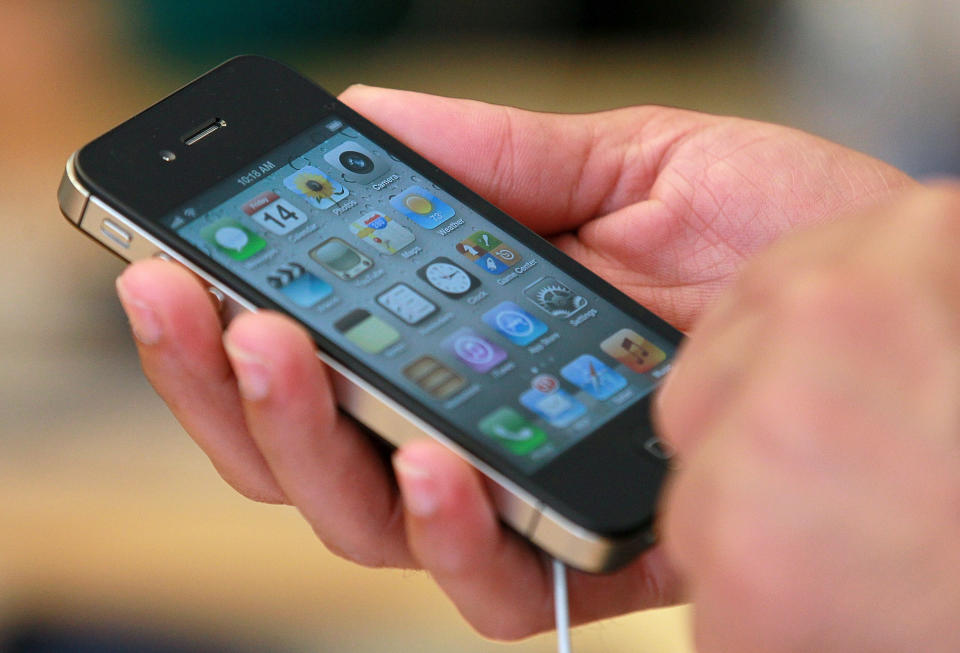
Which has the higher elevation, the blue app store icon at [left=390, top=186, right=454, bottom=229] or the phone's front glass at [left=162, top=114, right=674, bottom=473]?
the blue app store icon at [left=390, top=186, right=454, bottom=229]

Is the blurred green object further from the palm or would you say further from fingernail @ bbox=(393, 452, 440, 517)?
fingernail @ bbox=(393, 452, 440, 517)

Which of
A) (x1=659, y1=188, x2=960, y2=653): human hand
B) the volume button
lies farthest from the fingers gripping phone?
(x1=659, y1=188, x2=960, y2=653): human hand

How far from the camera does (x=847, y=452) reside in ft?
0.99

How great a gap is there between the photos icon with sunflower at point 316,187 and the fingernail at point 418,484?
0.55 feet

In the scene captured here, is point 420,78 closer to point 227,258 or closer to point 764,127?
point 764,127

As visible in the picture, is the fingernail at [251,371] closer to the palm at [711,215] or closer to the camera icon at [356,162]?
the camera icon at [356,162]

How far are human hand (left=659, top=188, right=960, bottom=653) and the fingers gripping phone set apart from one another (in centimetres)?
13

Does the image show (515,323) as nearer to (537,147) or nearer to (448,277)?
(448,277)

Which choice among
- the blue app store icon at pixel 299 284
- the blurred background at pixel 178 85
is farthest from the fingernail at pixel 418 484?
the blurred background at pixel 178 85

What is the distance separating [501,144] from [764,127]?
0.56ft

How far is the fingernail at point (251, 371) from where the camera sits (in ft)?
1.49

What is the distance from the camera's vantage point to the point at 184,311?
1.59 ft

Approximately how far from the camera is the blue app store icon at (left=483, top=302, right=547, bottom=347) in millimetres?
528

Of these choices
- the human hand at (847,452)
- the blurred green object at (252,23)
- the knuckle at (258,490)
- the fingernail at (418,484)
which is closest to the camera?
the human hand at (847,452)
